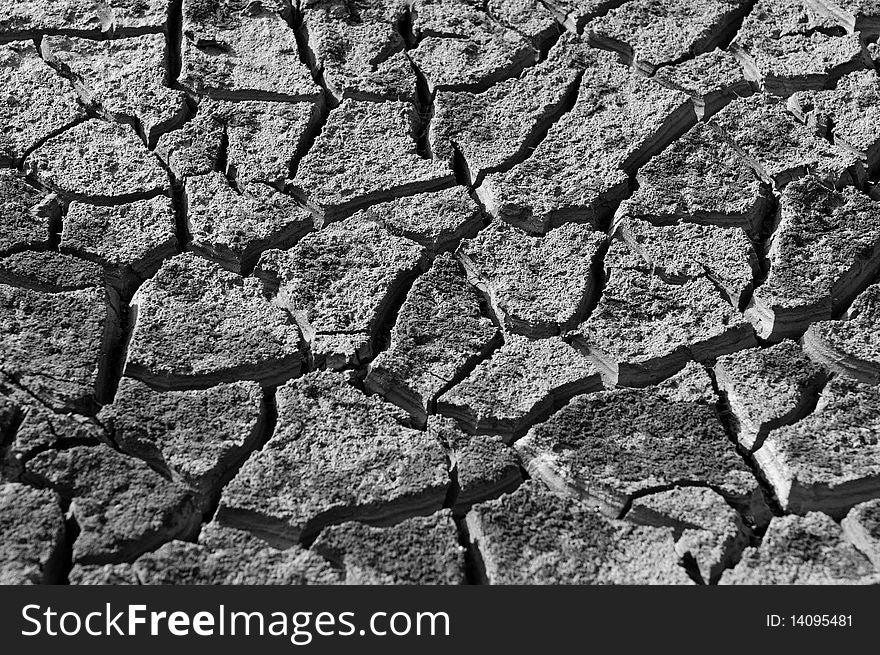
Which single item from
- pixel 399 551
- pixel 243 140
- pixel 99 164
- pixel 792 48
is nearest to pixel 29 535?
pixel 399 551

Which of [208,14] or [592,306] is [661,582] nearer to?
[592,306]

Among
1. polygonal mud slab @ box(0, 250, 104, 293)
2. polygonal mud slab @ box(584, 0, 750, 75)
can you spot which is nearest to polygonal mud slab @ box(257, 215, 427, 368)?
polygonal mud slab @ box(0, 250, 104, 293)

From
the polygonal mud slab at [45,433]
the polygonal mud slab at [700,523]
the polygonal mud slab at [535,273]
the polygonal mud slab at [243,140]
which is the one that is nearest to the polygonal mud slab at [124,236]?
the polygonal mud slab at [243,140]

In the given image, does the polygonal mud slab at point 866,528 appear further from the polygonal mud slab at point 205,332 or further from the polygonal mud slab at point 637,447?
the polygonal mud slab at point 205,332

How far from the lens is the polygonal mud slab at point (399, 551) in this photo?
1626 millimetres

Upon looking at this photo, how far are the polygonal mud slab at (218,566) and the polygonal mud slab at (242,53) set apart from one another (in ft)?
4.17

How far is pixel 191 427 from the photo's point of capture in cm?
183

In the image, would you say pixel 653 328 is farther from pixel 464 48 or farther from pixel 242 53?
pixel 242 53

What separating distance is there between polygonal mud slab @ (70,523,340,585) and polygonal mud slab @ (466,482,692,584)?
0.27 m

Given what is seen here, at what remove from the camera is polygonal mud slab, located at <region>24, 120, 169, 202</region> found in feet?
7.47

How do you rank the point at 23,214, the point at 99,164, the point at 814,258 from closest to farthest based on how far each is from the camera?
the point at 814,258 → the point at 23,214 → the point at 99,164

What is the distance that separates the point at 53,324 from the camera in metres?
1.98

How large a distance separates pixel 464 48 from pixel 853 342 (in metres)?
1.28

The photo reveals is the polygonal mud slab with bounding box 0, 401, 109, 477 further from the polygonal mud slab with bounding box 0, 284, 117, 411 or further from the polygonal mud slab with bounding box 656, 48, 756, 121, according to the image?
the polygonal mud slab with bounding box 656, 48, 756, 121
